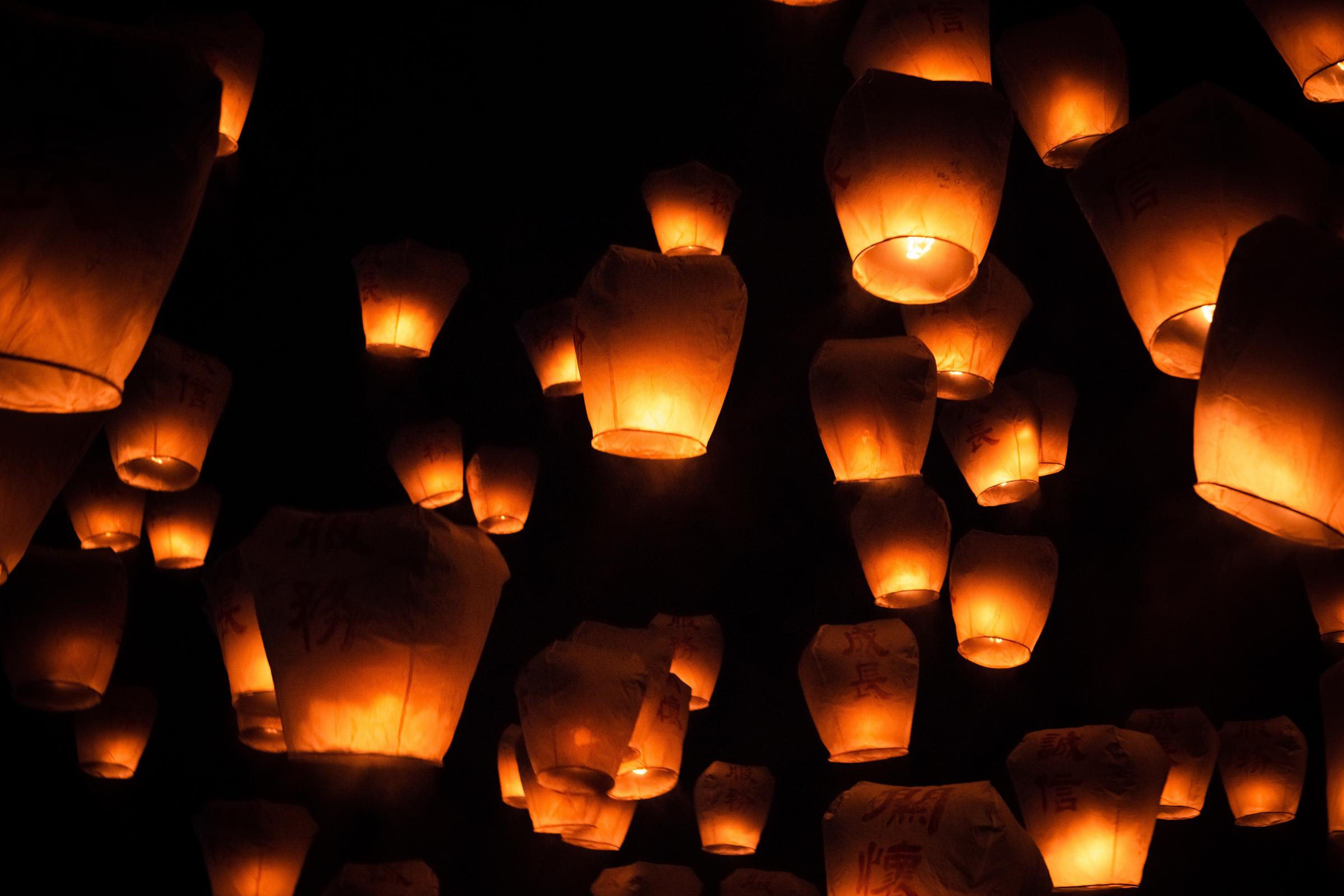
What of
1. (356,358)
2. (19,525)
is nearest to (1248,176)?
(19,525)

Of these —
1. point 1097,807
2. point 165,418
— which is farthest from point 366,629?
point 165,418

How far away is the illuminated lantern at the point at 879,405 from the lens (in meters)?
4.35

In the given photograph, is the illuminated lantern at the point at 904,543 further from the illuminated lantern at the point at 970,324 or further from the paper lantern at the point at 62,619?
the paper lantern at the point at 62,619

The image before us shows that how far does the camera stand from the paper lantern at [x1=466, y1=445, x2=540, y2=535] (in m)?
7.12

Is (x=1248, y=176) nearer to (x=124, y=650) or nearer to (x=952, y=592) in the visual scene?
(x=952, y=592)

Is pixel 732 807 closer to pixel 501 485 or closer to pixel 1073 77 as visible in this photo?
pixel 501 485

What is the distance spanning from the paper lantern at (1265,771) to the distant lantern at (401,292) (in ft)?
14.8

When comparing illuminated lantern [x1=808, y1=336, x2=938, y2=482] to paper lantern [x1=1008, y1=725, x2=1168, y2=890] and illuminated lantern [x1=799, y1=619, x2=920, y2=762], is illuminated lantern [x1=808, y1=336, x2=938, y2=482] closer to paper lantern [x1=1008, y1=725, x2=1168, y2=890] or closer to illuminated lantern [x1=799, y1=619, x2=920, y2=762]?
illuminated lantern [x1=799, y1=619, x2=920, y2=762]

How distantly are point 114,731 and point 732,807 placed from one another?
348 cm

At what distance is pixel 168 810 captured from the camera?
802 centimetres

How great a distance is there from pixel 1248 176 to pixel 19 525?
2699 millimetres

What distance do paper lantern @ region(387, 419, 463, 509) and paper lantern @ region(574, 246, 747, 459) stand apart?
377 centimetres

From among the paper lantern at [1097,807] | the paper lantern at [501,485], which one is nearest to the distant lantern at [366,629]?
the paper lantern at [1097,807]

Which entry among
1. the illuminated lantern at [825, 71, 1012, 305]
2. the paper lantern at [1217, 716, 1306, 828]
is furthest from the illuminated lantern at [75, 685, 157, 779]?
the paper lantern at [1217, 716, 1306, 828]
